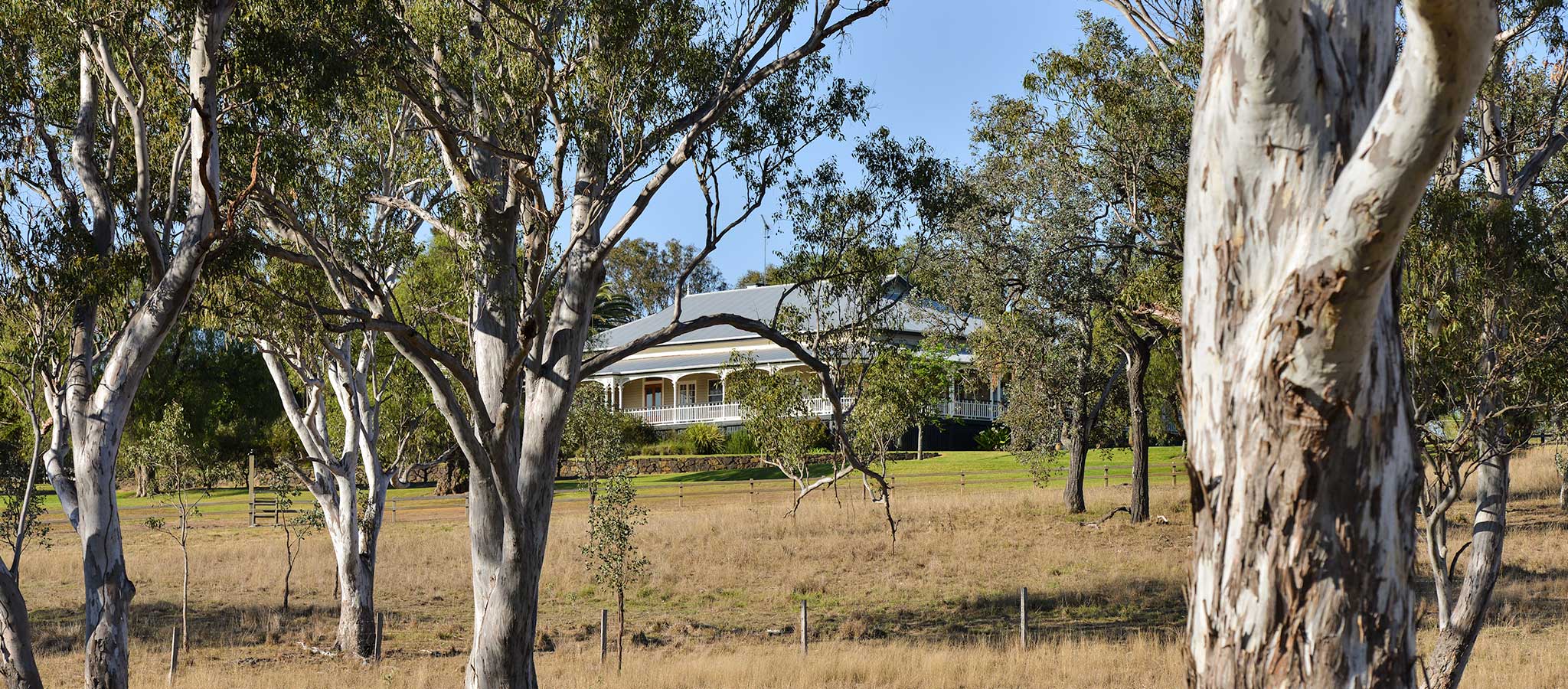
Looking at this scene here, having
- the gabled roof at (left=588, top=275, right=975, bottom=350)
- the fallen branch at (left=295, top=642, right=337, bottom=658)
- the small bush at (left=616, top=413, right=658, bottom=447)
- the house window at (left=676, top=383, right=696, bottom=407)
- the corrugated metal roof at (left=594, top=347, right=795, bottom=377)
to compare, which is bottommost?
the fallen branch at (left=295, top=642, right=337, bottom=658)

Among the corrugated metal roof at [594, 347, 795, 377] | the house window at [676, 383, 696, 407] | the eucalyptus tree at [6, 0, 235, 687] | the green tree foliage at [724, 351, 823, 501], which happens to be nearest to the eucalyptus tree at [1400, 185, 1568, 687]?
the eucalyptus tree at [6, 0, 235, 687]

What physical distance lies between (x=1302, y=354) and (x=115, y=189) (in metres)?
14.3

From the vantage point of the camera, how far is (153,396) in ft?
139

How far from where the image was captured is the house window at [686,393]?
5572 cm

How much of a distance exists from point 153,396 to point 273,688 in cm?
3025

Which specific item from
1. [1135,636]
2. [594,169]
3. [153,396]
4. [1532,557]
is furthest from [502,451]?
[153,396]

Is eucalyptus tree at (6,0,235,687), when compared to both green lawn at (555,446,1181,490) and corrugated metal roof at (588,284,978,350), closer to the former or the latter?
green lawn at (555,446,1181,490)

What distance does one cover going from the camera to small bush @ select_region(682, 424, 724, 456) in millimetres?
49375

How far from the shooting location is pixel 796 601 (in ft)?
80.2

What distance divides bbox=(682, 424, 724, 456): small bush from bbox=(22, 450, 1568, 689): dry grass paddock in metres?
14.4

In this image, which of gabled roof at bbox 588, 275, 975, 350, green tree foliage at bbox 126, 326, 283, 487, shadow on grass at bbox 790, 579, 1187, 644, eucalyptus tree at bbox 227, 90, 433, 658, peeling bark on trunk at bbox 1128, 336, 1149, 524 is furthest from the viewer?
gabled roof at bbox 588, 275, 975, 350

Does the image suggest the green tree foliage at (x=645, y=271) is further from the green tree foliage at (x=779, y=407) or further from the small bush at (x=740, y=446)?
the green tree foliage at (x=779, y=407)

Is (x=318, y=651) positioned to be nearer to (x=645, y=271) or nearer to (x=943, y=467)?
(x=943, y=467)

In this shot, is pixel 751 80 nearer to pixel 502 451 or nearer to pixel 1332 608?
pixel 502 451
